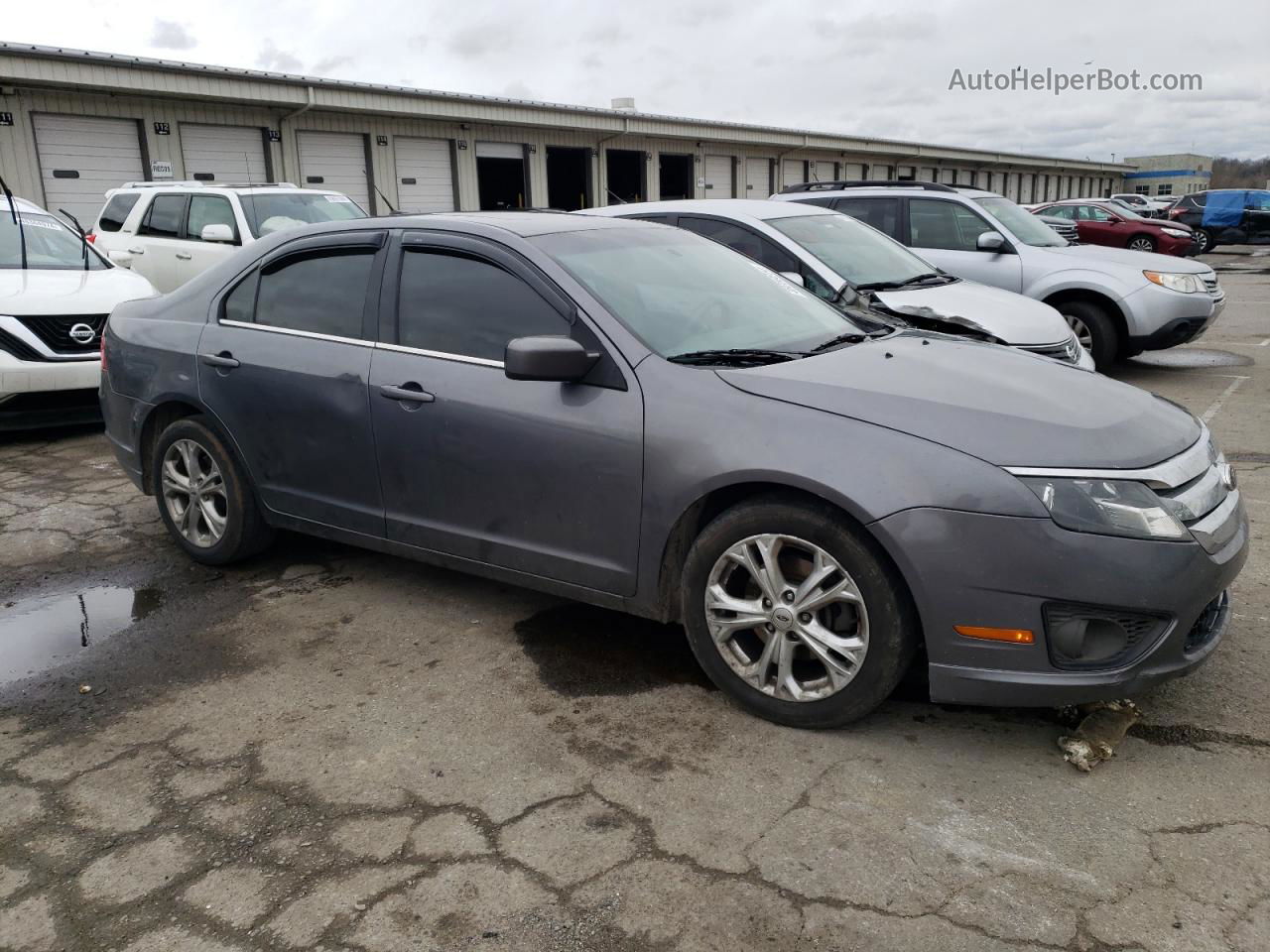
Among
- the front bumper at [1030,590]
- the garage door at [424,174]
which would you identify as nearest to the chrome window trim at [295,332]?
the front bumper at [1030,590]

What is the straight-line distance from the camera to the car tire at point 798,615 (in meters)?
2.94

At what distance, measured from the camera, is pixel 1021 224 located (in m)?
9.59

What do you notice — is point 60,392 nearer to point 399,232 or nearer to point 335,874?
point 399,232

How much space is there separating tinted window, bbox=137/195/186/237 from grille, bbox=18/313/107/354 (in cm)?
439

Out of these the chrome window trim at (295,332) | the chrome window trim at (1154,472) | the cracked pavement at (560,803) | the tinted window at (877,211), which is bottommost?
the cracked pavement at (560,803)

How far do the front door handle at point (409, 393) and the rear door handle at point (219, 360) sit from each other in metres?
0.95

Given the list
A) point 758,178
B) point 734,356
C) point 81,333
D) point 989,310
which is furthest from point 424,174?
point 734,356

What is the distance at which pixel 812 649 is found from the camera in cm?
307

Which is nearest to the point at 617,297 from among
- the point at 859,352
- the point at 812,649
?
the point at 859,352

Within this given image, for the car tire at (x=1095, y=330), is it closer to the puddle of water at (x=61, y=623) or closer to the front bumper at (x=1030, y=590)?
the front bumper at (x=1030, y=590)

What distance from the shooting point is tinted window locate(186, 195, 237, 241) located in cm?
1107

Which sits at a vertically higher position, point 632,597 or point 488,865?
point 632,597

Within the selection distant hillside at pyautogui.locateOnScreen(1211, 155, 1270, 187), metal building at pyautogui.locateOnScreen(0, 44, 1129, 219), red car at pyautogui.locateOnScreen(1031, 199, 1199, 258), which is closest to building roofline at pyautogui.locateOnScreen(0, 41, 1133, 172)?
metal building at pyautogui.locateOnScreen(0, 44, 1129, 219)

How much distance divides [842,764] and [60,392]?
6660 millimetres
